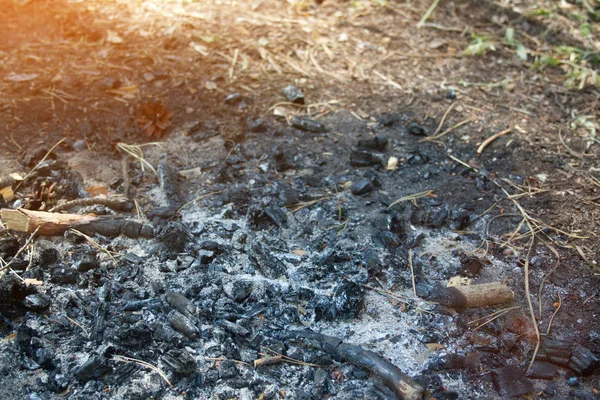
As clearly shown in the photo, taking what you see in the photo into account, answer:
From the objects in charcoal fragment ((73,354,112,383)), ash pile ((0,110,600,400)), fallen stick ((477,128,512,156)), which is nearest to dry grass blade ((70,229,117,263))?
ash pile ((0,110,600,400))

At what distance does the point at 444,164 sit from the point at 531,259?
0.94 m

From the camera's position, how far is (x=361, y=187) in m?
3.37

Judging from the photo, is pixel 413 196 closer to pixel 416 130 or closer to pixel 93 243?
pixel 416 130

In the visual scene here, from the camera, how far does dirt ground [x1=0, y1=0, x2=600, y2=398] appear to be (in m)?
3.28

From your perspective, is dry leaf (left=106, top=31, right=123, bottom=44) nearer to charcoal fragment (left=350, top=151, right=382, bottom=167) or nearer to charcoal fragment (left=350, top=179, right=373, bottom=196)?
charcoal fragment (left=350, top=151, right=382, bottom=167)

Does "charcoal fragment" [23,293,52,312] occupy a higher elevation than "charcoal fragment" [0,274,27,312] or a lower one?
lower

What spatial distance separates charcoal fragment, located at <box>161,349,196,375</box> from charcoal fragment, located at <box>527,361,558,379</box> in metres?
1.55

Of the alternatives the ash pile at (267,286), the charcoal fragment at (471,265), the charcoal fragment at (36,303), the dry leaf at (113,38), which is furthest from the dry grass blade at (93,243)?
the dry leaf at (113,38)

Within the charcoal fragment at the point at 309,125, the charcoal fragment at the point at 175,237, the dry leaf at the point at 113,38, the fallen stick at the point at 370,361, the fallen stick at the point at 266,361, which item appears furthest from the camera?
the dry leaf at the point at 113,38

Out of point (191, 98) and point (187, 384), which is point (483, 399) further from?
point (191, 98)

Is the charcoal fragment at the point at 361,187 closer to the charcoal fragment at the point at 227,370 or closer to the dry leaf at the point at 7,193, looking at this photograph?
the charcoal fragment at the point at 227,370

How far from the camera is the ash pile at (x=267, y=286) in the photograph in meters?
2.38

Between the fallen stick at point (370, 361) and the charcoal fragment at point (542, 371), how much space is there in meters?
0.58

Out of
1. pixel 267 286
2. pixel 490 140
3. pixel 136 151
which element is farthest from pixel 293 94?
pixel 267 286
